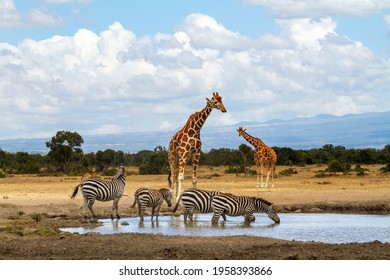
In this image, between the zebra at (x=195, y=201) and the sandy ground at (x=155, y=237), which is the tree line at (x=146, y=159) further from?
the zebra at (x=195, y=201)

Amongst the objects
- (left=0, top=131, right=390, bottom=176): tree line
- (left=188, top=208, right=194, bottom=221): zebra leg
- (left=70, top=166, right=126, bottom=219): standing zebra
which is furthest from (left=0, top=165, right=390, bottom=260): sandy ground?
(left=0, top=131, right=390, bottom=176): tree line

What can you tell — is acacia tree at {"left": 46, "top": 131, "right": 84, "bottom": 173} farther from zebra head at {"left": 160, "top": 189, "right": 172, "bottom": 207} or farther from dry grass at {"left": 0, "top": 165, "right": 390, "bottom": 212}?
zebra head at {"left": 160, "top": 189, "right": 172, "bottom": 207}

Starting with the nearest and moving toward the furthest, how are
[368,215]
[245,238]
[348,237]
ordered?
[245,238] → [348,237] → [368,215]

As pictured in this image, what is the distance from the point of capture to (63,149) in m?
44.4

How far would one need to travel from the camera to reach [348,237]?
1554 cm

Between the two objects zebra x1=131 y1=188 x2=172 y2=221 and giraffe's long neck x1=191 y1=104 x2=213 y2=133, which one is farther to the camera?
giraffe's long neck x1=191 y1=104 x2=213 y2=133

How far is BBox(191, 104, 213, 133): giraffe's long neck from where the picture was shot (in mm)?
22688

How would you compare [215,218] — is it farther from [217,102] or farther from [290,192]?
[290,192]

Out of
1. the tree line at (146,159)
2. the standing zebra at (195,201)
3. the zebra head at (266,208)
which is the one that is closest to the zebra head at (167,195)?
the standing zebra at (195,201)

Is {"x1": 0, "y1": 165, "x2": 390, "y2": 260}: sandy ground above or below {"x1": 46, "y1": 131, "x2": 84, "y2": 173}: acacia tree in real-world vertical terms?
below

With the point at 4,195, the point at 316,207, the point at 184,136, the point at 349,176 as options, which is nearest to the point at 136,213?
the point at 184,136

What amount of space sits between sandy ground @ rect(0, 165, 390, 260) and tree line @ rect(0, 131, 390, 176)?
45.2 feet

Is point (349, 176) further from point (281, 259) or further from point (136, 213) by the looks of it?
point (281, 259)

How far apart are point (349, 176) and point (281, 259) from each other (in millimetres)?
23015
